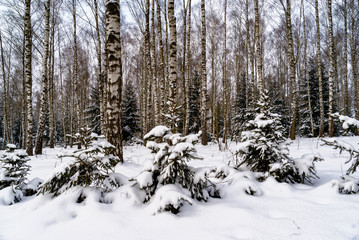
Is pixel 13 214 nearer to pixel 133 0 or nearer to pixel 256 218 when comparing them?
pixel 256 218

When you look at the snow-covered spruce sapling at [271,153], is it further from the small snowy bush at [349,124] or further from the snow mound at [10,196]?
the snow mound at [10,196]

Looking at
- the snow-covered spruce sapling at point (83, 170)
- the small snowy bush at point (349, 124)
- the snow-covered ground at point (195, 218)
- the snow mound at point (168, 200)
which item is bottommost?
the snow-covered ground at point (195, 218)

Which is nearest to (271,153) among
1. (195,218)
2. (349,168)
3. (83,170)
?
(349,168)

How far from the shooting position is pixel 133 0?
12578 mm

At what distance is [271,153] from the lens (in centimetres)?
292

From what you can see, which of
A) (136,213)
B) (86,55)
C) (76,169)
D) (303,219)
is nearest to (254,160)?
(303,219)

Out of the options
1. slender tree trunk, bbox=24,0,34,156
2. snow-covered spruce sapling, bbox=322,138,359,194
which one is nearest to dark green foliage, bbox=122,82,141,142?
slender tree trunk, bbox=24,0,34,156

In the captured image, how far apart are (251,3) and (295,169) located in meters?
19.9

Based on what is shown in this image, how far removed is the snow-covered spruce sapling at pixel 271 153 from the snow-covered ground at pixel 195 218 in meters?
0.39

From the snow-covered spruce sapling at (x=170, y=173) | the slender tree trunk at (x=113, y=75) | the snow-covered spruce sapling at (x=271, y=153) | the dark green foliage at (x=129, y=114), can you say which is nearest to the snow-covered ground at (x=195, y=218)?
the snow-covered spruce sapling at (x=170, y=173)

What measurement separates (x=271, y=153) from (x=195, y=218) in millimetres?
1709

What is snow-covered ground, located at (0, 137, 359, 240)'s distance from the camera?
65.7 inches

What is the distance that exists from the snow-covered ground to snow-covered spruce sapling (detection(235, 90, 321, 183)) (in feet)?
1.29

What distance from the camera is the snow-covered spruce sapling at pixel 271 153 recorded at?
280cm
